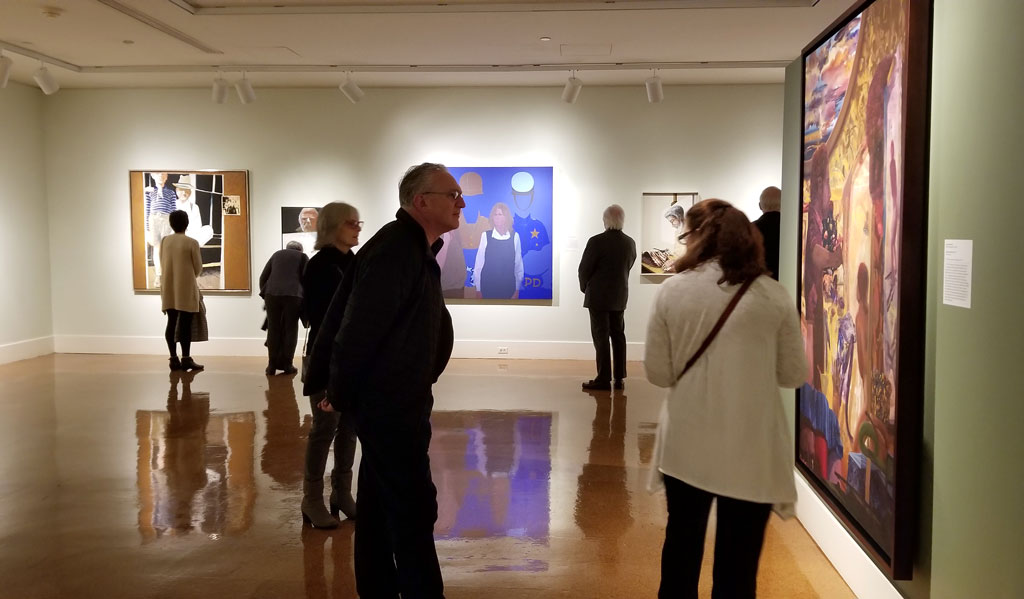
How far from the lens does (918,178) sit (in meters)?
2.54

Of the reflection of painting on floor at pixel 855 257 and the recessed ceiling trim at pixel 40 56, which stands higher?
the recessed ceiling trim at pixel 40 56

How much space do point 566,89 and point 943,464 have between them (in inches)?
266

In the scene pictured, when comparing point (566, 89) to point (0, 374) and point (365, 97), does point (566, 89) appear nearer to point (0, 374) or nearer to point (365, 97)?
point (365, 97)

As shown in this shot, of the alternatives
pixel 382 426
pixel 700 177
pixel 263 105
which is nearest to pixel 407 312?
pixel 382 426

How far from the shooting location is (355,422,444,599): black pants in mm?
2629

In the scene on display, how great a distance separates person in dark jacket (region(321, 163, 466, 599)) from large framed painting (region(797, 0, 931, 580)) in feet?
4.97

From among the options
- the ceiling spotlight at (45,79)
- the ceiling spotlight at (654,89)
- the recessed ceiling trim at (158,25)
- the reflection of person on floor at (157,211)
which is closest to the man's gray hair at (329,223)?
the recessed ceiling trim at (158,25)

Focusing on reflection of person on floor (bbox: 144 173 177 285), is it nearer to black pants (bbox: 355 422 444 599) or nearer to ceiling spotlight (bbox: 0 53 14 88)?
ceiling spotlight (bbox: 0 53 14 88)

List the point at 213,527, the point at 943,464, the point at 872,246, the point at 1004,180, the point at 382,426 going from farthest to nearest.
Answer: the point at 213,527
the point at 872,246
the point at 382,426
the point at 943,464
the point at 1004,180

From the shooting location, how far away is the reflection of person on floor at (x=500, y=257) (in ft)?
31.7

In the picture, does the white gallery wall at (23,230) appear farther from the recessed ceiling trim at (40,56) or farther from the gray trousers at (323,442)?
the gray trousers at (323,442)

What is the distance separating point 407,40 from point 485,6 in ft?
4.39

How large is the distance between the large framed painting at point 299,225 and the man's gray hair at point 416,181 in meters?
7.37

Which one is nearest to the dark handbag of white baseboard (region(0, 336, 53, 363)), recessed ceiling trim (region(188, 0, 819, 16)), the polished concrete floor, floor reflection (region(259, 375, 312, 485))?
the polished concrete floor
